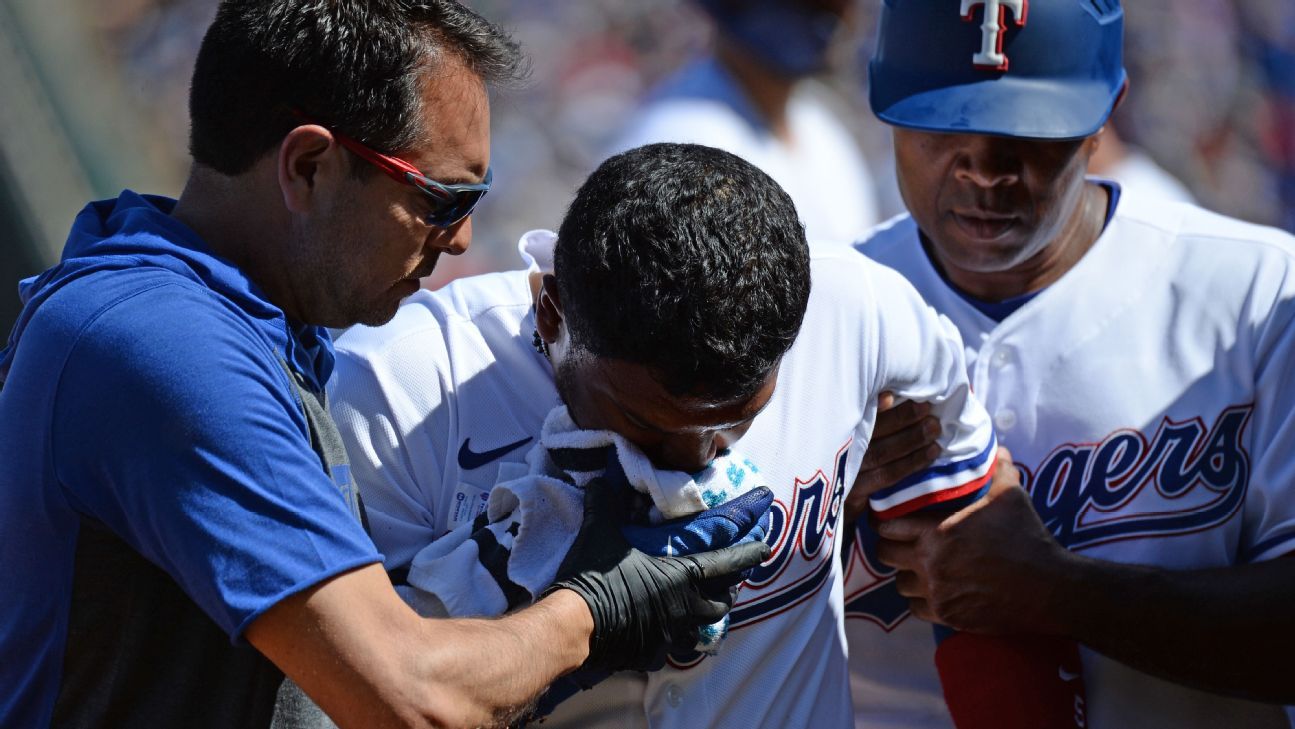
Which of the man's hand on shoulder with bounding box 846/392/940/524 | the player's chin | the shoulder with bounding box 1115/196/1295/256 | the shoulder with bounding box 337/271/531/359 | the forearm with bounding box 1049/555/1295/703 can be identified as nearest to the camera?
the player's chin

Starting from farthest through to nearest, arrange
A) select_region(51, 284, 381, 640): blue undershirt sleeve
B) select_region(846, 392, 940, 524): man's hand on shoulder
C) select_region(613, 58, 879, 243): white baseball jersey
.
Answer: select_region(613, 58, 879, 243): white baseball jersey, select_region(846, 392, 940, 524): man's hand on shoulder, select_region(51, 284, 381, 640): blue undershirt sleeve

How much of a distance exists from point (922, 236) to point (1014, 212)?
1.07 ft

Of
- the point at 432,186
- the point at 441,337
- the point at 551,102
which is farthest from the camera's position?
the point at 551,102

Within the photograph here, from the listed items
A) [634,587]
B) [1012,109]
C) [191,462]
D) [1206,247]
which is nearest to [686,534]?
[634,587]

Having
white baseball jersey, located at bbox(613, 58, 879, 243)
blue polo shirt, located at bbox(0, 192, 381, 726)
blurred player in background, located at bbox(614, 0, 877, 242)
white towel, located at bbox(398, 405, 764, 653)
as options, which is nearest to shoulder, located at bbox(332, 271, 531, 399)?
white towel, located at bbox(398, 405, 764, 653)

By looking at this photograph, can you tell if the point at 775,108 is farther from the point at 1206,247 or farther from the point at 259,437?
the point at 259,437

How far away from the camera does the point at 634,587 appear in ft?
5.79

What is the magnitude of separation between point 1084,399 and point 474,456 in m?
1.30

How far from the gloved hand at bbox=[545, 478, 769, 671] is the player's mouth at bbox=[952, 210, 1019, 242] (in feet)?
3.58

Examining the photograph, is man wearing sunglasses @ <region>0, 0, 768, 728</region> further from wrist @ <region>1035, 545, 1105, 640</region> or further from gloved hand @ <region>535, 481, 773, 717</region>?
wrist @ <region>1035, 545, 1105, 640</region>

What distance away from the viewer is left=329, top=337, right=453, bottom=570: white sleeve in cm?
194

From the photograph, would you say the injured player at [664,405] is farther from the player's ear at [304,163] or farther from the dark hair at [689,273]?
the player's ear at [304,163]

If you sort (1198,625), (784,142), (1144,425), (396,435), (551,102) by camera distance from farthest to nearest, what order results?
1. (551,102)
2. (784,142)
3. (1144,425)
4. (1198,625)
5. (396,435)

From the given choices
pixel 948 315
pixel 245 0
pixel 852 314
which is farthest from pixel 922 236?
pixel 245 0
